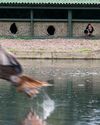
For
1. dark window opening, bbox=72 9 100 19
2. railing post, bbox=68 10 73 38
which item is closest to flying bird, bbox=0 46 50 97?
railing post, bbox=68 10 73 38

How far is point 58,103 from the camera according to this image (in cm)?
1334

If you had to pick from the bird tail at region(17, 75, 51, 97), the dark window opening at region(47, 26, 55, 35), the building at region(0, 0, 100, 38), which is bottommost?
the bird tail at region(17, 75, 51, 97)

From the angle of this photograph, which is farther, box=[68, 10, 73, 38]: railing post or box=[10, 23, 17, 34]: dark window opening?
box=[10, 23, 17, 34]: dark window opening

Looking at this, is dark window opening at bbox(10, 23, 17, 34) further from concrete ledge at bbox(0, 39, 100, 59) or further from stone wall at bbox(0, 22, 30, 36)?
concrete ledge at bbox(0, 39, 100, 59)

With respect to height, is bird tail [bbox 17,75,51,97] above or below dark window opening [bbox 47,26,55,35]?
below

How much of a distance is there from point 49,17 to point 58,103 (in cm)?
3395

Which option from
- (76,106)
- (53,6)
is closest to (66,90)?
(76,106)

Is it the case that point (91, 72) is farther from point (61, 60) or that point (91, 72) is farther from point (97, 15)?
point (97, 15)

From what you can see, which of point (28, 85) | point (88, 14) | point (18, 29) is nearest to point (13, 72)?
point (28, 85)

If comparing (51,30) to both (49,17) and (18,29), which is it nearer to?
(49,17)

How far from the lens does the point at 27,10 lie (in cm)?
4800

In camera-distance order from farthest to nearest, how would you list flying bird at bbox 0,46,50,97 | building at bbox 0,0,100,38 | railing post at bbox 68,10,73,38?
building at bbox 0,0,100,38
railing post at bbox 68,10,73,38
flying bird at bbox 0,46,50,97

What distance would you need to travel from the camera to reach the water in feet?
33.6

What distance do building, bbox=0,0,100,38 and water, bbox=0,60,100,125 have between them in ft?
76.2
